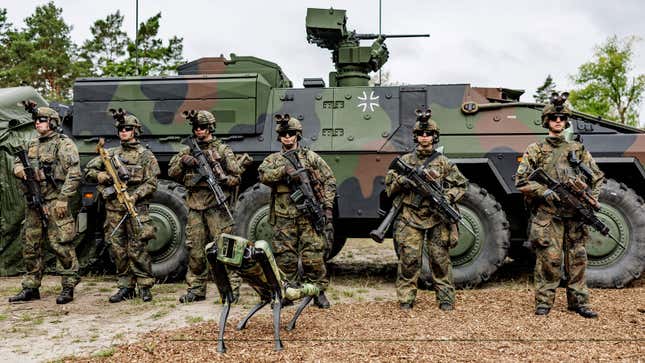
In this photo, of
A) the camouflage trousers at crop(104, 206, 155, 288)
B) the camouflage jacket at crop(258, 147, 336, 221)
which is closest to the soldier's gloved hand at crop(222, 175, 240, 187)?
the camouflage jacket at crop(258, 147, 336, 221)

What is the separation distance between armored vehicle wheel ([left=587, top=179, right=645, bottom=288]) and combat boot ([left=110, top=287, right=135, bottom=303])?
4.98 m

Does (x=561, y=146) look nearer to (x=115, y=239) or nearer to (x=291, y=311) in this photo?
(x=291, y=311)

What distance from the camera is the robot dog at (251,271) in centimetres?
414

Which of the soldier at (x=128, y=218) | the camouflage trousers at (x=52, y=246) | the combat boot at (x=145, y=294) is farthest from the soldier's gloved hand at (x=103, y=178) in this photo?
the combat boot at (x=145, y=294)

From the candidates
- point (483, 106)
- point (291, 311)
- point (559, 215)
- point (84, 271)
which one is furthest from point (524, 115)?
point (84, 271)

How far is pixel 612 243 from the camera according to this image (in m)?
6.68

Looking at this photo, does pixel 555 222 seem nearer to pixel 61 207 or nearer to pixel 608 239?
pixel 608 239

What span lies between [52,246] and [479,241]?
451 cm

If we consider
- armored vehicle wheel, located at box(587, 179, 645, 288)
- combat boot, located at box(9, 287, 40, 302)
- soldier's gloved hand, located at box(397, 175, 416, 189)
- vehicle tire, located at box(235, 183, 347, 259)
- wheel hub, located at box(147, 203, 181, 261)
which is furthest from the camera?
wheel hub, located at box(147, 203, 181, 261)

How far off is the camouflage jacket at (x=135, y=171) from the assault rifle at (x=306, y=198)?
160cm

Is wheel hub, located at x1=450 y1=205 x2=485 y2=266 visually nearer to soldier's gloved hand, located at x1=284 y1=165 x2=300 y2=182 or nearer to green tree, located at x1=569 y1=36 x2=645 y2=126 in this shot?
soldier's gloved hand, located at x1=284 y1=165 x2=300 y2=182

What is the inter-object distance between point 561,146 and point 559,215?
2.09 ft

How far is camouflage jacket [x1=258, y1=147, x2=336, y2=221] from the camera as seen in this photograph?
225 inches

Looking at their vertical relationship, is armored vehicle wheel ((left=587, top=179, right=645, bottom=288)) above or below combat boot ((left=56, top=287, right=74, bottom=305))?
above
